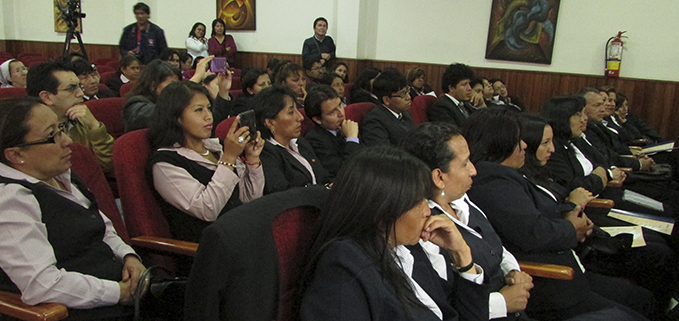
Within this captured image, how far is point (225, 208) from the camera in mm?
2072

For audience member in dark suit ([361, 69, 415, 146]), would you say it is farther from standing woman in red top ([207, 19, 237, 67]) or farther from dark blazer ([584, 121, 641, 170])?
standing woman in red top ([207, 19, 237, 67])

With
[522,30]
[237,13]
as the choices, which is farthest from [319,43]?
[522,30]

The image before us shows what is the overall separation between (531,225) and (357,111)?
5.97ft

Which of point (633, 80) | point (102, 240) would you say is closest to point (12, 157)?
point (102, 240)

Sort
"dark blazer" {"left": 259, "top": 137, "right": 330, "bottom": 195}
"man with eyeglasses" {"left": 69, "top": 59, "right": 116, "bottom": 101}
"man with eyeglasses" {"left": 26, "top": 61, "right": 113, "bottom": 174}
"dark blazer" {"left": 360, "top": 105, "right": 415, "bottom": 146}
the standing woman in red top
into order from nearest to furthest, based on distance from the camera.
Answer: "dark blazer" {"left": 259, "top": 137, "right": 330, "bottom": 195}, "man with eyeglasses" {"left": 26, "top": 61, "right": 113, "bottom": 174}, "dark blazer" {"left": 360, "top": 105, "right": 415, "bottom": 146}, "man with eyeglasses" {"left": 69, "top": 59, "right": 116, "bottom": 101}, the standing woman in red top

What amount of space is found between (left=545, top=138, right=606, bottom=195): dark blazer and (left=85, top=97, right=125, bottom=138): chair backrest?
2.61m

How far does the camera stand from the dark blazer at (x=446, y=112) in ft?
13.5

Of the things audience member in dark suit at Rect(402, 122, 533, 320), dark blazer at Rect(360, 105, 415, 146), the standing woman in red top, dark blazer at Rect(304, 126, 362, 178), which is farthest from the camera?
the standing woman in red top

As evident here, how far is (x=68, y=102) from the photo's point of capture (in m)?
2.58

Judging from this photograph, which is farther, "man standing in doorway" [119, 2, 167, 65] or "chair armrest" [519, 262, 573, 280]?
"man standing in doorway" [119, 2, 167, 65]

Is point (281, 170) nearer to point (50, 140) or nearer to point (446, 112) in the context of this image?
point (50, 140)

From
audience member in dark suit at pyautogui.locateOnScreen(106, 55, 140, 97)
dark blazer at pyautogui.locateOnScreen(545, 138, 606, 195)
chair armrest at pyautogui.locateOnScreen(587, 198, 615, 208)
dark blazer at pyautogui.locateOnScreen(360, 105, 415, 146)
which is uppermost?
audience member in dark suit at pyautogui.locateOnScreen(106, 55, 140, 97)

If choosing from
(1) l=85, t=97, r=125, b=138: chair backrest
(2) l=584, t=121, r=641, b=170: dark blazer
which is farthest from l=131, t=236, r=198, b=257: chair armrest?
(2) l=584, t=121, r=641, b=170: dark blazer

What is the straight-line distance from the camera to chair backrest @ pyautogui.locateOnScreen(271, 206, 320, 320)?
1.14 metres
